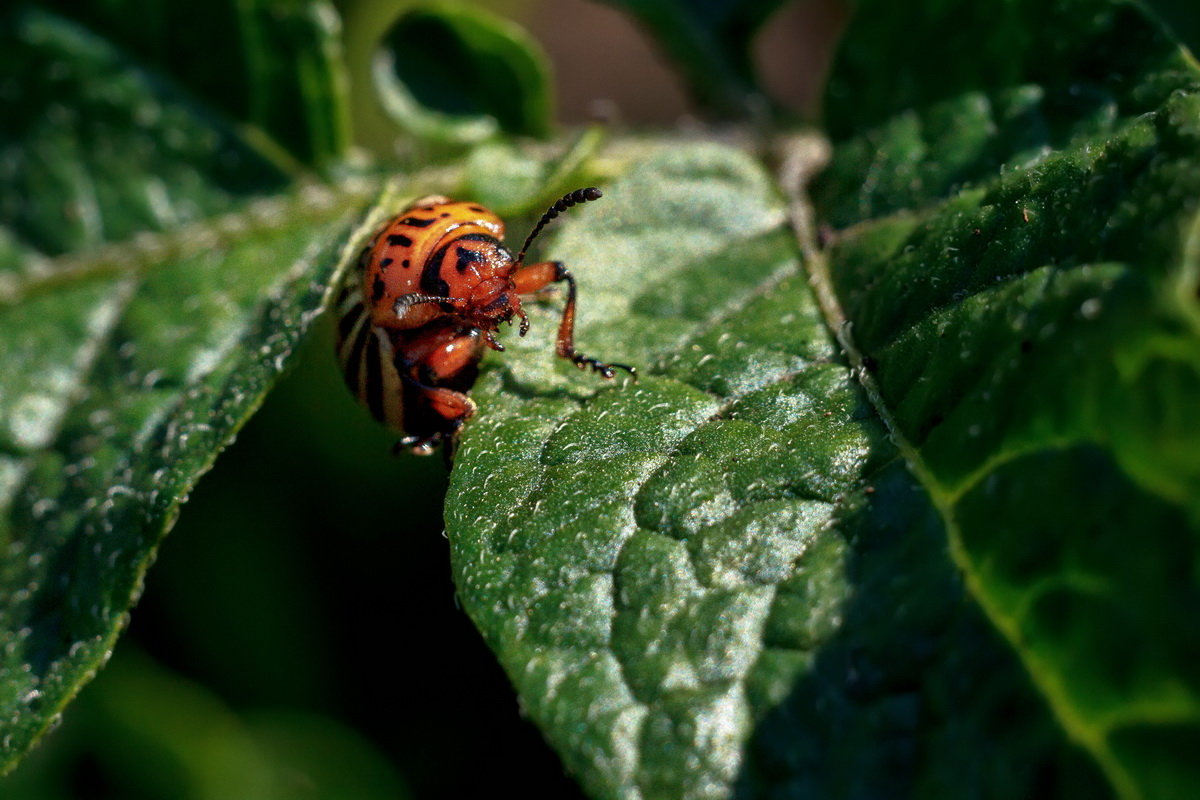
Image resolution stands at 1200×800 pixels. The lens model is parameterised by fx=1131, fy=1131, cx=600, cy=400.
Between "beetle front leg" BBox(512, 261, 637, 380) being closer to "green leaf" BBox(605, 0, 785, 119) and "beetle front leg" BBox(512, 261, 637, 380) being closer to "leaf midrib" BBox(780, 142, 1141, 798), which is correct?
"leaf midrib" BBox(780, 142, 1141, 798)

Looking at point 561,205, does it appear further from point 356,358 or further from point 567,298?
point 356,358

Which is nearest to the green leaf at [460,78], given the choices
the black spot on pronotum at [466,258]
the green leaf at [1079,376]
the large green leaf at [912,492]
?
the black spot on pronotum at [466,258]

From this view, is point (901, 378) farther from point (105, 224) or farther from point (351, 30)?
point (351, 30)

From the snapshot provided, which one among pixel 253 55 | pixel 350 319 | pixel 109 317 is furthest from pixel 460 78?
pixel 109 317

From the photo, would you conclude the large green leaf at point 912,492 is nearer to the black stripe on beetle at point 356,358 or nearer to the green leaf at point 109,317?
the black stripe on beetle at point 356,358

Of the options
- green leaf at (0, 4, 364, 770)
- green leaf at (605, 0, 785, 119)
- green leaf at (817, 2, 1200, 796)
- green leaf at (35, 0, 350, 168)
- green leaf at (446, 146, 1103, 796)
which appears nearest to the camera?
green leaf at (817, 2, 1200, 796)

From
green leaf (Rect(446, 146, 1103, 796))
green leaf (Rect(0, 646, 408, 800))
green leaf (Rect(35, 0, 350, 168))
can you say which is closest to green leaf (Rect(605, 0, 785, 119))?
green leaf (Rect(35, 0, 350, 168))

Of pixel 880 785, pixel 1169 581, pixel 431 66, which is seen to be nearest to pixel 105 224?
pixel 431 66
